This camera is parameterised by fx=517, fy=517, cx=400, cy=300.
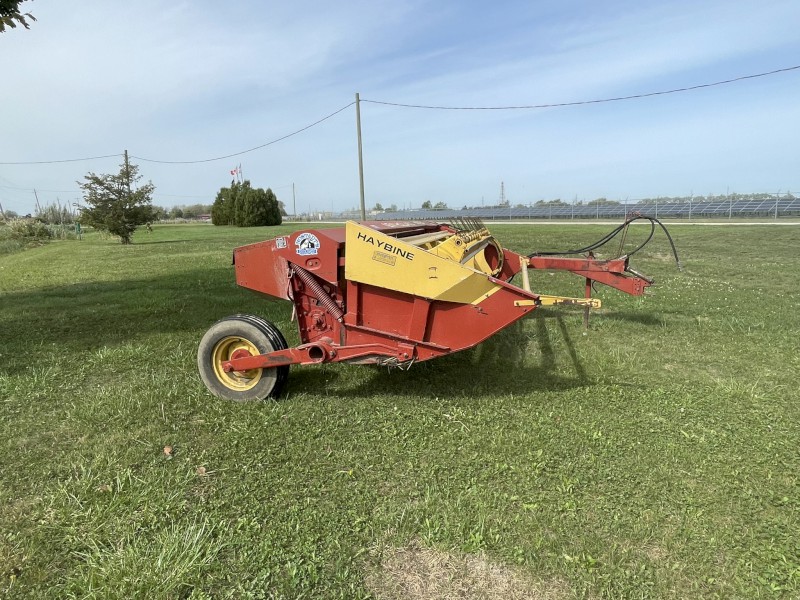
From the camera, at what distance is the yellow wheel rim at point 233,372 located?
4.27 m

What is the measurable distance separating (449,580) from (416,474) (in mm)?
875

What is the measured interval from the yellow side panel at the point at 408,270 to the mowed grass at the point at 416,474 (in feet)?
3.25

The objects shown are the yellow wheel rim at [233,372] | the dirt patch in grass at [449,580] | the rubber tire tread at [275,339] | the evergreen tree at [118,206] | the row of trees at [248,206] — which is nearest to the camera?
the dirt patch in grass at [449,580]

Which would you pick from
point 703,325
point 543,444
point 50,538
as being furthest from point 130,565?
point 703,325

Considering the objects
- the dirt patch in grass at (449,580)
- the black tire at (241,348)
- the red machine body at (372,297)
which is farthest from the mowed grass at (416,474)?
the red machine body at (372,297)

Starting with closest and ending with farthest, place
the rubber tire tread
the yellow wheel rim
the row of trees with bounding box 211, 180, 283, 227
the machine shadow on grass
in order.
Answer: the rubber tire tread
the yellow wheel rim
the machine shadow on grass
the row of trees with bounding box 211, 180, 283, 227

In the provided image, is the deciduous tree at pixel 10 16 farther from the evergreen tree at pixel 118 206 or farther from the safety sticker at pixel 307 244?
the evergreen tree at pixel 118 206

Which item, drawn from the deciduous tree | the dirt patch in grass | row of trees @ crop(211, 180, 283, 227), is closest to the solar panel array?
row of trees @ crop(211, 180, 283, 227)

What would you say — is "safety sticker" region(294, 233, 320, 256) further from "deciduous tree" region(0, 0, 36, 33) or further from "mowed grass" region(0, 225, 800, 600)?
"deciduous tree" region(0, 0, 36, 33)

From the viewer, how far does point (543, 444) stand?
3.61 metres

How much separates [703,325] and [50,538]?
7063mm

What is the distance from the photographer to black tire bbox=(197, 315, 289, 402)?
4.17 m

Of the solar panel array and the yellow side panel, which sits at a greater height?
the solar panel array

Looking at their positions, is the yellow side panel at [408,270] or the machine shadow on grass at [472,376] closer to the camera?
the yellow side panel at [408,270]
